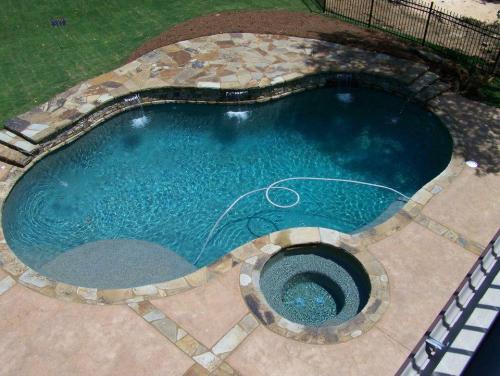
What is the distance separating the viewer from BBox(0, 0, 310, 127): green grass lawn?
16734 millimetres

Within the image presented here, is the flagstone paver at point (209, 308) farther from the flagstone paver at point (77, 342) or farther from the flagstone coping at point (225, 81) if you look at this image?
the flagstone coping at point (225, 81)

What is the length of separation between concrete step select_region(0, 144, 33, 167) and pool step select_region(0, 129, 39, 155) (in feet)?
0.37

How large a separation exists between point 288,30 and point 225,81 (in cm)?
437

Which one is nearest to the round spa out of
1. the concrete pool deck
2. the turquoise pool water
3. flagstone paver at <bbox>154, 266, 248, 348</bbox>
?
the concrete pool deck

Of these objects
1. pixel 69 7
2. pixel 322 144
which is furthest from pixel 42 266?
pixel 69 7

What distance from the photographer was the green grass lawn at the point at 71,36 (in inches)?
659

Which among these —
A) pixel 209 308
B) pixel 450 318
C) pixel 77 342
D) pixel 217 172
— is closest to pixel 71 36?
pixel 217 172

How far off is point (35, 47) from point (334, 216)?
12601 mm

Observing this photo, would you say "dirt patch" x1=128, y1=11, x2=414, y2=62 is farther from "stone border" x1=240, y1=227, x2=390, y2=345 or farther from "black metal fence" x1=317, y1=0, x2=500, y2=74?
"stone border" x1=240, y1=227, x2=390, y2=345

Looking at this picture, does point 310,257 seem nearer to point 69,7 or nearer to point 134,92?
point 134,92

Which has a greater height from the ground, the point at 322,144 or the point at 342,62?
the point at 342,62

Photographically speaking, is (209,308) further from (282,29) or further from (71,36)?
(71,36)

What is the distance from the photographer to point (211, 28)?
1959cm

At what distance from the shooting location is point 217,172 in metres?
14.5
